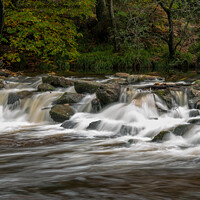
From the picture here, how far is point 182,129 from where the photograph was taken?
204 inches

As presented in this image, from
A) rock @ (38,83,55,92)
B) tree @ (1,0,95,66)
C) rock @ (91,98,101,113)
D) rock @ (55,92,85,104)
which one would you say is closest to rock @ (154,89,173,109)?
rock @ (91,98,101,113)

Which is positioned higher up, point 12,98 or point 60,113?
point 12,98

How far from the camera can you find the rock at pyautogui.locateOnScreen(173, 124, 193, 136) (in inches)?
202

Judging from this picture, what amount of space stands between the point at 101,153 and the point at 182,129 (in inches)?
64.7

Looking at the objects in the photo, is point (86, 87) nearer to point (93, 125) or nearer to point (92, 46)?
point (93, 125)

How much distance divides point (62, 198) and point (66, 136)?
3192 millimetres

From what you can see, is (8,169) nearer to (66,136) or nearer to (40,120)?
(66,136)

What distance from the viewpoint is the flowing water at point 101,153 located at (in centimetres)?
280

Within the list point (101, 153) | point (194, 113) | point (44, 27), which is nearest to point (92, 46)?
point (44, 27)

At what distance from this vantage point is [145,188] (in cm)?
279

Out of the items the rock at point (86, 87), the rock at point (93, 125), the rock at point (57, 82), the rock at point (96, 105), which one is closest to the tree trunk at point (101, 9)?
the rock at point (57, 82)

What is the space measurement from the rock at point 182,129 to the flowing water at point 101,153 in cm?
7

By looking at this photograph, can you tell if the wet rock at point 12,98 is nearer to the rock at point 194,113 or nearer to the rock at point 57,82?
the rock at point 57,82

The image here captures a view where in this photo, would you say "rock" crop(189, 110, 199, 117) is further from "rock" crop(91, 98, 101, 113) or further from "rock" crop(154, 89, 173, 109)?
"rock" crop(91, 98, 101, 113)
